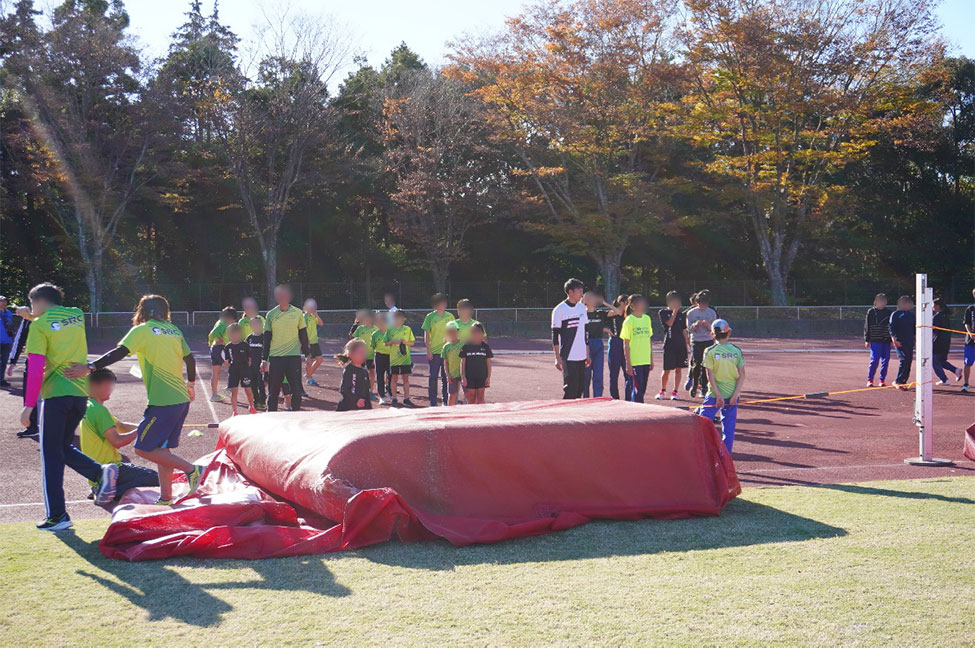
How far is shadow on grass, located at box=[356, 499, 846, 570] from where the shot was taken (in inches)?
228

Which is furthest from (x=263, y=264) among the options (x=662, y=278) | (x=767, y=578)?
(x=767, y=578)

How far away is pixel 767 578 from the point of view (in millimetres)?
5199

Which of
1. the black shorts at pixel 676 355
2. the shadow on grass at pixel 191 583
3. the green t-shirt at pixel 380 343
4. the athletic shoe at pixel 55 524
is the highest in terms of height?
the green t-shirt at pixel 380 343

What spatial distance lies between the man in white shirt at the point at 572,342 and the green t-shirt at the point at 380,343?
3852mm

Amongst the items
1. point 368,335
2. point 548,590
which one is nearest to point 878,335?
point 368,335

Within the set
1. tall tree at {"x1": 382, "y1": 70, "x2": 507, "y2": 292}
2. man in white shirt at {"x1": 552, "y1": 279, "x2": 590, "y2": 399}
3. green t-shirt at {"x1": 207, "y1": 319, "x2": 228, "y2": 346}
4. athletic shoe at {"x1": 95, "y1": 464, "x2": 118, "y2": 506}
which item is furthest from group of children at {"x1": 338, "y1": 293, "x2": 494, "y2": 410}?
tall tree at {"x1": 382, "y1": 70, "x2": 507, "y2": 292}

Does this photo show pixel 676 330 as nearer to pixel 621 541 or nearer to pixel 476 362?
pixel 476 362

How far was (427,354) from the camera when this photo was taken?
45.5ft

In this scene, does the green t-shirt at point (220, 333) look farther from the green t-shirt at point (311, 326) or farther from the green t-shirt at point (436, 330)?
the green t-shirt at point (436, 330)

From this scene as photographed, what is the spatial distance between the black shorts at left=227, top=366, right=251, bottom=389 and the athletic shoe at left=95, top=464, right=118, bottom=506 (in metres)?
5.75

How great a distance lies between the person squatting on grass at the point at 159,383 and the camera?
6816 millimetres

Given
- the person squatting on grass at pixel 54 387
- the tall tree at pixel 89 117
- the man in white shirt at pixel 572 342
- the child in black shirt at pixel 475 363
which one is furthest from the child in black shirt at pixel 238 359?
the tall tree at pixel 89 117

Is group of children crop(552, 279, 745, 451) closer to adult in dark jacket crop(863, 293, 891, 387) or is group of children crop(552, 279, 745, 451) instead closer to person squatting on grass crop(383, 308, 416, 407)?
person squatting on grass crop(383, 308, 416, 407)

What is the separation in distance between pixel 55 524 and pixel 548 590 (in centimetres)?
393
